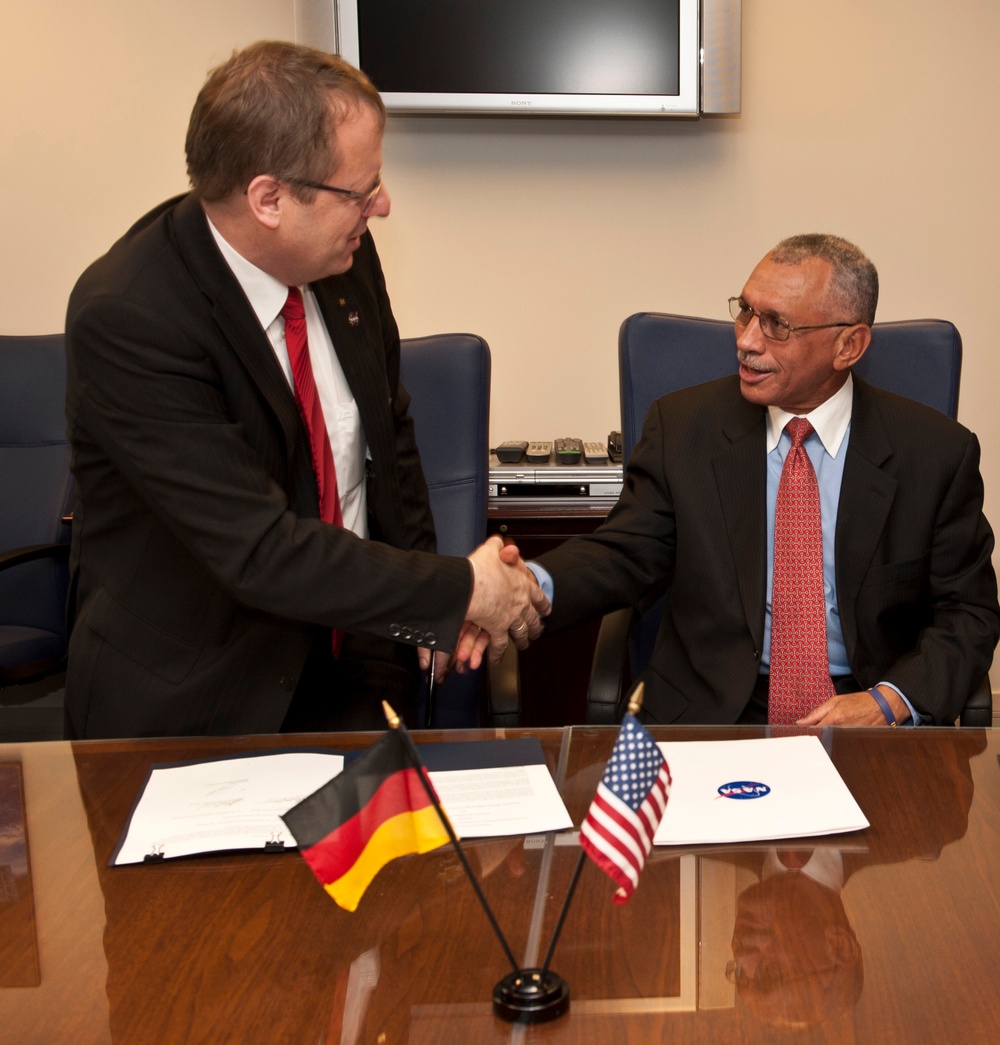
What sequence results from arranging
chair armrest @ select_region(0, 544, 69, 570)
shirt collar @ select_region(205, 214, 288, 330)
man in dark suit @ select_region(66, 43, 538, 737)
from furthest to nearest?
chair armrest @ select_region(0, 544, 69, 570) → shirt collar @ select_region(205, 214, 288, 330) → man in dark suit @ select_region(66, 43, 538, 737)

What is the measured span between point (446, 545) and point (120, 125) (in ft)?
6.47

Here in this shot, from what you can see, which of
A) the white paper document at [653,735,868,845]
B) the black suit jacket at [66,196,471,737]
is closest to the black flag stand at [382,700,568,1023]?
the white paper document at [653,735,868,845]

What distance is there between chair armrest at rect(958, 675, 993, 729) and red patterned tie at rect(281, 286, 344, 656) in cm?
120

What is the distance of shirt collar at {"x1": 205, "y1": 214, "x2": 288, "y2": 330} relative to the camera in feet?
6.35

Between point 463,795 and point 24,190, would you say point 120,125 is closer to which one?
point 24,190

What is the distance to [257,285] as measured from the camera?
197 centimetres

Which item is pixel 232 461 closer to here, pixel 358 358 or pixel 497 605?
pixel 358 358

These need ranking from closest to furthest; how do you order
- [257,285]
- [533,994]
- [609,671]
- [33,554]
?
[533,994]
[257,285]
[609,671]
[33,554]

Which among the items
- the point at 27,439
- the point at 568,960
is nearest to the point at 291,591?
the point at 568,960

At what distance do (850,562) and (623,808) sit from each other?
129 cm

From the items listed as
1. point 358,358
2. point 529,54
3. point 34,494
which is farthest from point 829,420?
point 34,494

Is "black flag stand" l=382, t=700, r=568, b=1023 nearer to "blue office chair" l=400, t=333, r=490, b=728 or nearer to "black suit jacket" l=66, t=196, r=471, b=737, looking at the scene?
"black suit jacket" l=66, t=196, r=471, b=737

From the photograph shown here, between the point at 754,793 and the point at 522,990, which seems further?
the point at 754,793

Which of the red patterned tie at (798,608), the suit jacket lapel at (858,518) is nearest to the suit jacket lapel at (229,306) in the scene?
the red patterned tie at (798,608)
